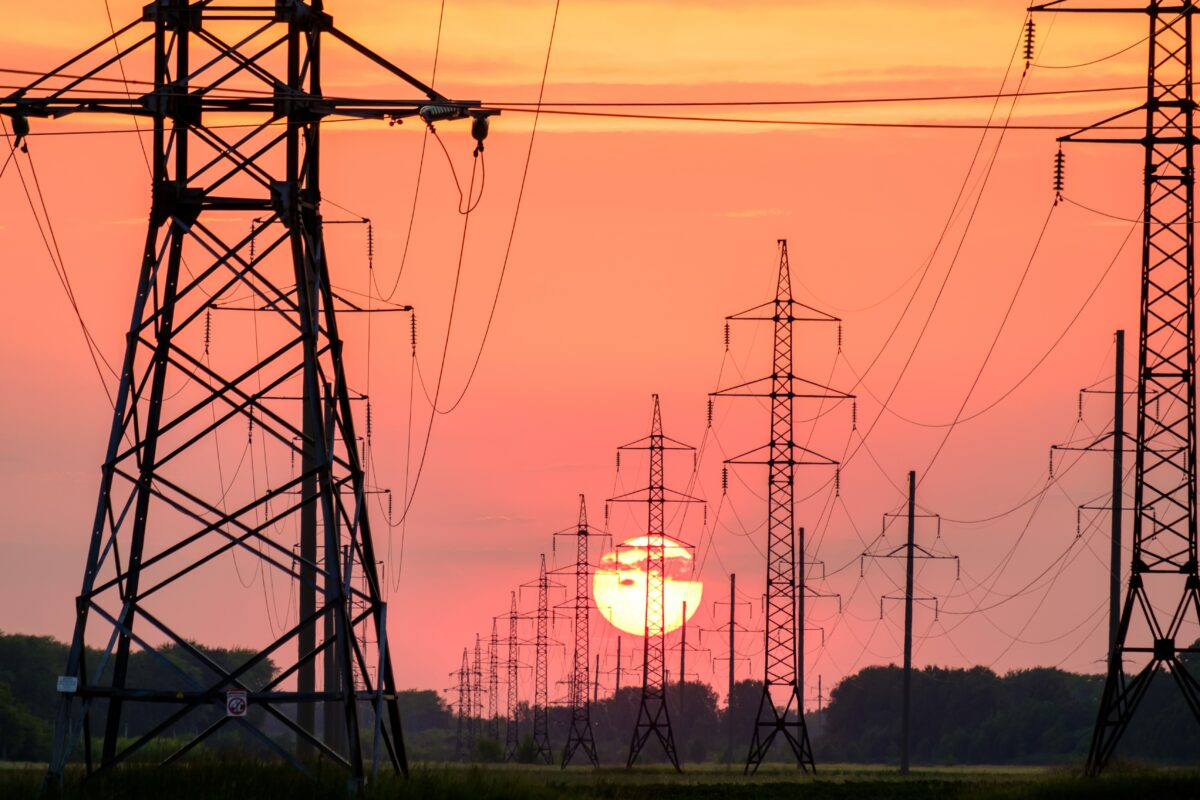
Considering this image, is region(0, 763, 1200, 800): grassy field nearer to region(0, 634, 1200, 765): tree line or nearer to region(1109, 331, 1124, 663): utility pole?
region(1109, 331, 1124, 663): utility pole

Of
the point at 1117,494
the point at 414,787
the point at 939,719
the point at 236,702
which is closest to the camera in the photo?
the point at 236,702

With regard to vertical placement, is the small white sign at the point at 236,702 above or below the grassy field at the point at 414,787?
above

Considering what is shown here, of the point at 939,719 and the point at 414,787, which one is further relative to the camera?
the point at 939,719

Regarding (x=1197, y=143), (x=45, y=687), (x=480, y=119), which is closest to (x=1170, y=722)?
(x=45, y=687)

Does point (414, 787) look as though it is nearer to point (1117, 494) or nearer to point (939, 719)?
point (1117, 494)

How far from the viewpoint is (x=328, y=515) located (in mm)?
33469

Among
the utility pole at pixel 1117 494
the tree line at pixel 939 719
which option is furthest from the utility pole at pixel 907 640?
the tree line at pixel 939 719

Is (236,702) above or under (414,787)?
above

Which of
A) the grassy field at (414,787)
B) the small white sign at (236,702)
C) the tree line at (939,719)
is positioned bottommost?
the grassy field at (414,787)

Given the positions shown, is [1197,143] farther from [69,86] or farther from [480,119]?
[69,86]

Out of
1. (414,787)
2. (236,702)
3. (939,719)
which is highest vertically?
(939,719)

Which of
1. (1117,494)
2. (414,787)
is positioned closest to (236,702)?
(414,787)

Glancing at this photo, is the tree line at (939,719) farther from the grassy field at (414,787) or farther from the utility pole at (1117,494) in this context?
the grassy field at (414,787)

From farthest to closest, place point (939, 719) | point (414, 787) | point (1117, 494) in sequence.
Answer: point (939, 719) < point (1117, 494) < point (414, 787)
